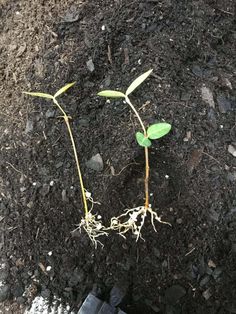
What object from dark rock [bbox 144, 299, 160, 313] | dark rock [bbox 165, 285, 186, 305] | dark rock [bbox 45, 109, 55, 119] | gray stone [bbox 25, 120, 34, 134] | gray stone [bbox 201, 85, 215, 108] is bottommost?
dark rock [bbox 144, 299, 160, 313]

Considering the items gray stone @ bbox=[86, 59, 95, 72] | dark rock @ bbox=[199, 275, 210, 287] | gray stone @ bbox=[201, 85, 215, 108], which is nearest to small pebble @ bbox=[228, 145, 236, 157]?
gray stone @ bbox=[201, 85, 215, 108]

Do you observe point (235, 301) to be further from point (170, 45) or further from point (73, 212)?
point (170, 45)

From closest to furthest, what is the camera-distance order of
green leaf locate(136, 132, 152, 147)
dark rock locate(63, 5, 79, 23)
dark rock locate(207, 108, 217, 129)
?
green leaf locate(136, 132, 152, 147) < dark rock locate(207, 108, 217, 129) < dark rock locate(63, 5, 79, 23)

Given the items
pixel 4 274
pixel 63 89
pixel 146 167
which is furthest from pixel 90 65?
pixel 4 274

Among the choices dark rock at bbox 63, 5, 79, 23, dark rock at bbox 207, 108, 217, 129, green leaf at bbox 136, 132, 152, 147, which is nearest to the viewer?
green leaf at bbox 136, 132, 152, 147

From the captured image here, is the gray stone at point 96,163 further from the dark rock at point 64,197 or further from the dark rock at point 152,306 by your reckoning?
the dark rock at point 152,306

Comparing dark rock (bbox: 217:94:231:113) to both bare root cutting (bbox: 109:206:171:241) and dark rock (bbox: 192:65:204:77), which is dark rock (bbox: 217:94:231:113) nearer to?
dark rock (bbox: 192:65:204:77)

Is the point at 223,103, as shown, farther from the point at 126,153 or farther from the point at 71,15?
the point at 71,15
